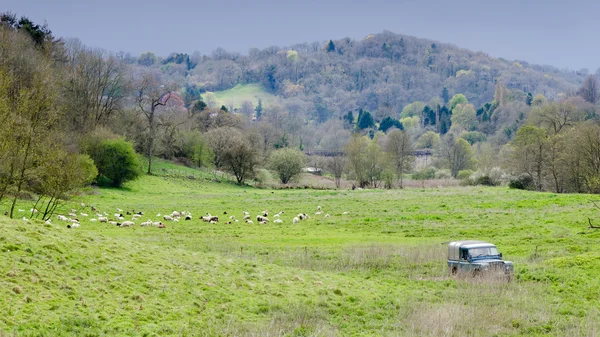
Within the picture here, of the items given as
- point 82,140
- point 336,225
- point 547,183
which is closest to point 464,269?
point 336,225

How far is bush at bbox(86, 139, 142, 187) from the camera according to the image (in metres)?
70.7

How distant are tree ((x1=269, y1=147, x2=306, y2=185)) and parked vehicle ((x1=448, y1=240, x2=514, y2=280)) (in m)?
76.4

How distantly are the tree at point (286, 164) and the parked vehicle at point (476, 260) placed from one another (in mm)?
76429

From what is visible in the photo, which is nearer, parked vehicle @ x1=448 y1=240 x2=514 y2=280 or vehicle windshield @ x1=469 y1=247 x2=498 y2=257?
parked vehicle @ x1=448 y1=240 x2=514 y2=280

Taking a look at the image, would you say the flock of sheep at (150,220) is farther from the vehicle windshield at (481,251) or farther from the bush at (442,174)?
the bush at (442,174)

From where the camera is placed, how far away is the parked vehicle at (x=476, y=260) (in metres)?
22.9

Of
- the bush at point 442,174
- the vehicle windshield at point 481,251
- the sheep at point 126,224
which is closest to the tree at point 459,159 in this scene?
the bush at point 442,174

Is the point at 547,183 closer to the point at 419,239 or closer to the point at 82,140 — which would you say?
the point at 419,239

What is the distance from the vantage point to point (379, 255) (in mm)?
27812

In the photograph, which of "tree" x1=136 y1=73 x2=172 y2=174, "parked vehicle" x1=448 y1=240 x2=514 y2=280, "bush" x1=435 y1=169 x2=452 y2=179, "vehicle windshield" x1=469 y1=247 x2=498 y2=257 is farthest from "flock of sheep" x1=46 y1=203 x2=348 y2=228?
"bush" x1=435 y1=169 x2=452 y2=179

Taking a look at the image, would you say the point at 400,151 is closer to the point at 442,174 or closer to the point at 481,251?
the point at 442,174

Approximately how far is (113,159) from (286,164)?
3669cm

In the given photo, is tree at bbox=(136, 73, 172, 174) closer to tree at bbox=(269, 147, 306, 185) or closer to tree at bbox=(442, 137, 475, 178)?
tree at bbox=(269, 147, 306, 185)

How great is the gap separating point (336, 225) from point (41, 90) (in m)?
23.2
